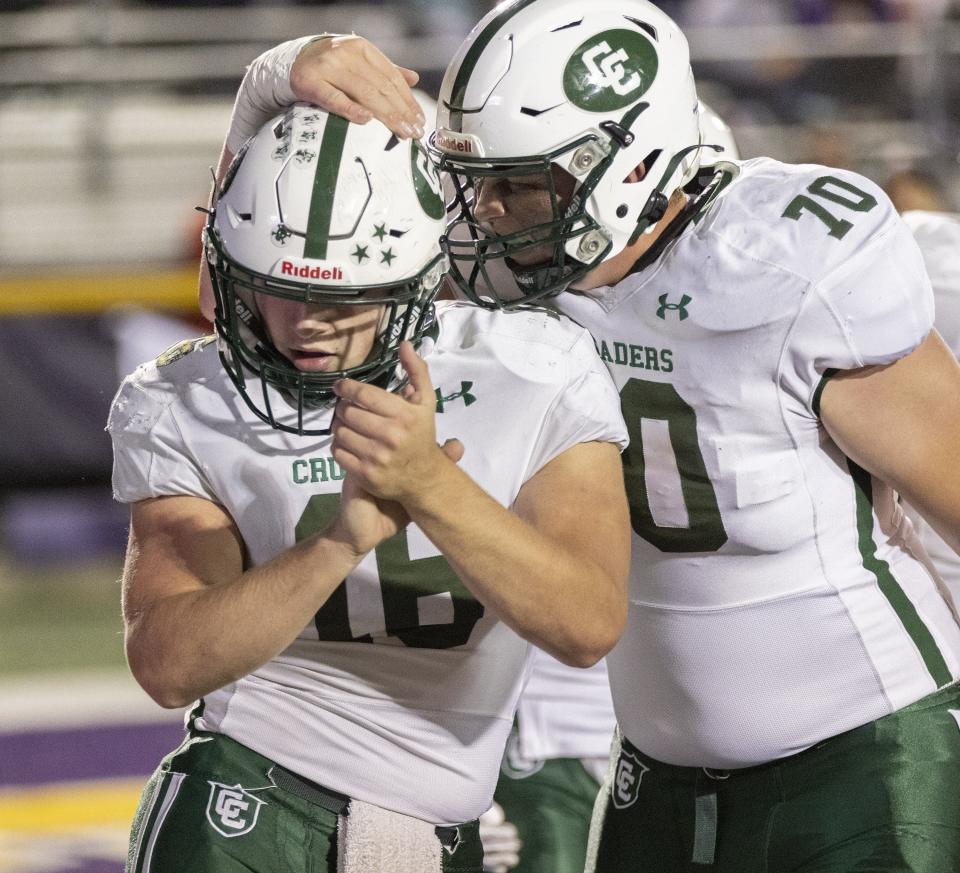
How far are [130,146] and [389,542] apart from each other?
560 centimetres

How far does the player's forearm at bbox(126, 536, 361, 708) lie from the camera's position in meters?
→ 1.62

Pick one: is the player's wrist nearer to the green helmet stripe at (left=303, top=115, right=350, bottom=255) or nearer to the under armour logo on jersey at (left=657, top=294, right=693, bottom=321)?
the green helmet stripe at (left=303, top=115, right=350, bottom=255)

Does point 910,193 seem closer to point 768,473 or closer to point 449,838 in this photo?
→ point 768,473

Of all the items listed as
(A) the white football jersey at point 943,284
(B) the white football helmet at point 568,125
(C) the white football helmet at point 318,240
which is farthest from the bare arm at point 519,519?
(A) the white football jersey at point 943,284

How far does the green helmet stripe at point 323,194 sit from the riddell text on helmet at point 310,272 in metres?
0.01

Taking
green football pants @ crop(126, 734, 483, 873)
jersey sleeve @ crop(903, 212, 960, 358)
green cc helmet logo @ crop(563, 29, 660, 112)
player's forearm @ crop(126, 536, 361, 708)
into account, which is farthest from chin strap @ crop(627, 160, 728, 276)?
green football pants @ crop(126, 734, 483, 873)

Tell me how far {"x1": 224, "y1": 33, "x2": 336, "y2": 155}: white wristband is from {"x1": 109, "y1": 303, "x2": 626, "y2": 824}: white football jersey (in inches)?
12.9

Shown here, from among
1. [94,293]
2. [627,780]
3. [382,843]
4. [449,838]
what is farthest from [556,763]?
[94,293]

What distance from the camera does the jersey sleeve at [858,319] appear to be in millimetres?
1922

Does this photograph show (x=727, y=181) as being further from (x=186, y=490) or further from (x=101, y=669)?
(x=101, y=669)

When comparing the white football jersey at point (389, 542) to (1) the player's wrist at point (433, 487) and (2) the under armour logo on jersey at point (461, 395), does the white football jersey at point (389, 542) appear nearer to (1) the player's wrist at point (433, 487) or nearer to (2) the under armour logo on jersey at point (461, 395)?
(2) the under armour logo on jersey at point (461, 395)

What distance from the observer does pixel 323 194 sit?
1.80 m

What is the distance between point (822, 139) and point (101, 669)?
377 cm

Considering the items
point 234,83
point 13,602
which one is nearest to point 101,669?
point 13,602
